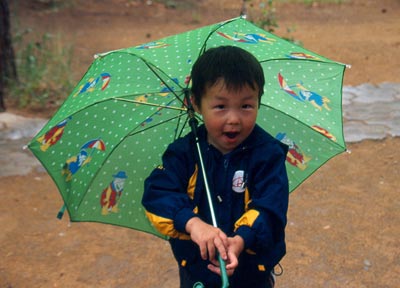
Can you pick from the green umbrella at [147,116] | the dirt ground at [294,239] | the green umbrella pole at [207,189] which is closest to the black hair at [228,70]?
the green umbrella pole at [207,189]

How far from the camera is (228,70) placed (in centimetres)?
195

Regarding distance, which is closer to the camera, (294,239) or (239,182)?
(239,182)

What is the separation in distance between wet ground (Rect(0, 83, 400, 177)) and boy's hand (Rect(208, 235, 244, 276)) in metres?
3.49

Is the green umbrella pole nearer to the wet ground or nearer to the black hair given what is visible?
the black hair

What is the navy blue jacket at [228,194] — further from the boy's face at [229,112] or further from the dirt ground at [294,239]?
the dirt ground at [294,239]

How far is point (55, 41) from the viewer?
8.34 m

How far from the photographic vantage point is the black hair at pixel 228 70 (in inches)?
76.7

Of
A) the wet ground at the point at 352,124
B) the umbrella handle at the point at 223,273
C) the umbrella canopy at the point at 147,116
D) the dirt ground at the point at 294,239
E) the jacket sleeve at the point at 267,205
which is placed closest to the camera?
the umbrella handle at the point at 223,273

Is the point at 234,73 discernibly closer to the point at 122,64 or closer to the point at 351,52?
the point at 122,64

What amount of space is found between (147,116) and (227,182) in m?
0.54

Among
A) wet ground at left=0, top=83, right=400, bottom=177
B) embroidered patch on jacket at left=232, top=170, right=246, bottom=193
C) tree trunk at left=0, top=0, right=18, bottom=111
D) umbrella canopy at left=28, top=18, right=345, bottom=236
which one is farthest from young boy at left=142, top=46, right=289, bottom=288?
→ tree trunk at left=0, top=0, right=18, bottom=111

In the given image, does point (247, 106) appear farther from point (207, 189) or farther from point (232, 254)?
point (232, 254)

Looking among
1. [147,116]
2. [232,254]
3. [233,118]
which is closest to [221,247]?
[232,254]

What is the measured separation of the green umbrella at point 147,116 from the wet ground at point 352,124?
9.15 feet
